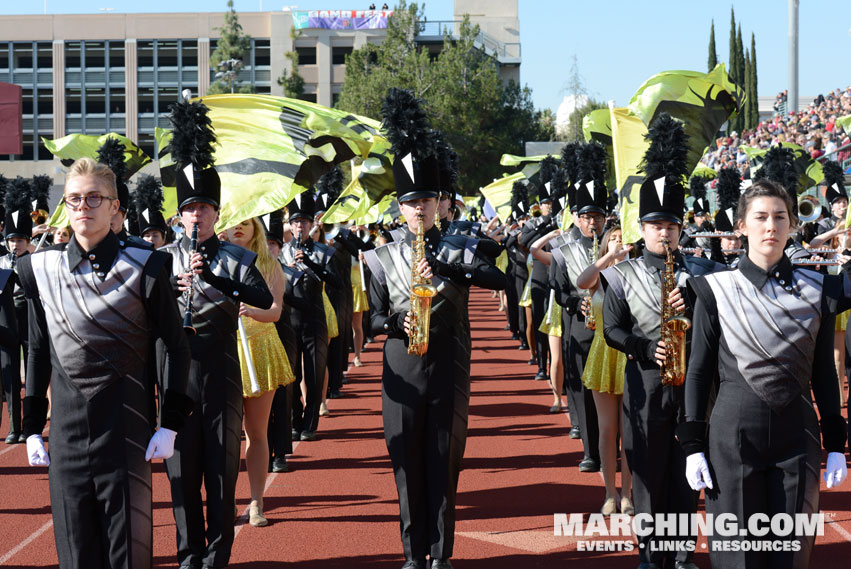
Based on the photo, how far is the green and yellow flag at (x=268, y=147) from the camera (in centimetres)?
724

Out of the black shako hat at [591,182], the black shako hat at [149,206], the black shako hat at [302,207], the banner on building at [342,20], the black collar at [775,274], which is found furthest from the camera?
the banner on building at [342,20]

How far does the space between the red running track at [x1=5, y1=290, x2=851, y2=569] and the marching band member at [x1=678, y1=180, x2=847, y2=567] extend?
194 centimetres

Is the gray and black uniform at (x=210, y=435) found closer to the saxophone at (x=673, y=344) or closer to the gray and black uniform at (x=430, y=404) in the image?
the gray and black uniform at (x=430, y=404)

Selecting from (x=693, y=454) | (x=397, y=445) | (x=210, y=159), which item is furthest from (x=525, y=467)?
(x=693, y=454)

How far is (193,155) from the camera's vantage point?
5992mm

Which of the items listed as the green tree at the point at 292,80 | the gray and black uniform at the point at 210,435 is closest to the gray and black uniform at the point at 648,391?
the gray and black uniform at the point at 210,435

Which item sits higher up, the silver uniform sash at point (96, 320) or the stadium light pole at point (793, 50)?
the stadium light pole at point (793, 50)

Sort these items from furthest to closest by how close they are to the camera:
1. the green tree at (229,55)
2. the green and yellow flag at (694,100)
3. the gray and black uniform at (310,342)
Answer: the green tree at (229,55) < the gray and black uniform at (310,342) < the green and yellow flag at (694,100)

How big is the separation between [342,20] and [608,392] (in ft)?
250

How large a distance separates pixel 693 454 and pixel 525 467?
4423 millimetres

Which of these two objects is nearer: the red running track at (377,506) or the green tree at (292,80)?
the red running track at (377,506)

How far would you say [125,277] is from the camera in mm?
4430

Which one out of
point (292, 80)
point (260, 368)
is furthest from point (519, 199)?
point (292, 80)

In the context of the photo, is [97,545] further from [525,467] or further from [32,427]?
[525,467]
